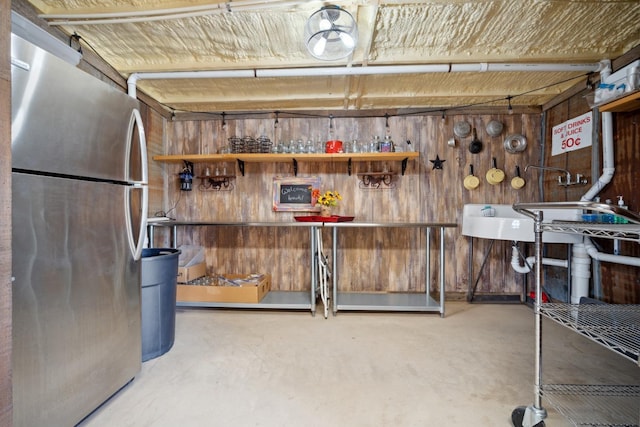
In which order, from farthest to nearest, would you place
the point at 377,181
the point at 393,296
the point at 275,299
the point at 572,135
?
the point at 377,181, the point at 393,296, the point at 275,299, the point at 572,135

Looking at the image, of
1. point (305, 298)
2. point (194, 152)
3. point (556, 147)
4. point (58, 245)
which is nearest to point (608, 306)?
point (556, 147)

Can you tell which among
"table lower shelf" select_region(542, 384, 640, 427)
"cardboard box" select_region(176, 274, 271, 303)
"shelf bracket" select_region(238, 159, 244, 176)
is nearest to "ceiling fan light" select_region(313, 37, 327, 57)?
"shelf bracket" select_region(238, 159, 244, 176)

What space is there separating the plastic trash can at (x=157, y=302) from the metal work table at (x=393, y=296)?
1.36 meters

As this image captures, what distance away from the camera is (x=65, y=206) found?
4.18 ft

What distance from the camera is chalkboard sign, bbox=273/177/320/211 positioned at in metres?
3.40

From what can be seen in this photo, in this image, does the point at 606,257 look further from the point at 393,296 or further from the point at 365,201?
the point at 365,201

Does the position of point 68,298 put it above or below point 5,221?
below

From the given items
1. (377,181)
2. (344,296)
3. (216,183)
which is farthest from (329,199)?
(216,183)

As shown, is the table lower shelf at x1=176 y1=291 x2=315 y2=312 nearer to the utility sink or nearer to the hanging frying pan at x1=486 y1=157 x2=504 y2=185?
the utility sink

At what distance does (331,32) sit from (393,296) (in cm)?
254

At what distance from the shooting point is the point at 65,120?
1.26m

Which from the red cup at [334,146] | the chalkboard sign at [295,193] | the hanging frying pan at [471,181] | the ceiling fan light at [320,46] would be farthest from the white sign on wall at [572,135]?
the chalkboard sign at [295,193]

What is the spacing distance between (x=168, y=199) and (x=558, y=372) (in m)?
3.84

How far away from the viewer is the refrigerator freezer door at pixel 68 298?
1.12 meters
